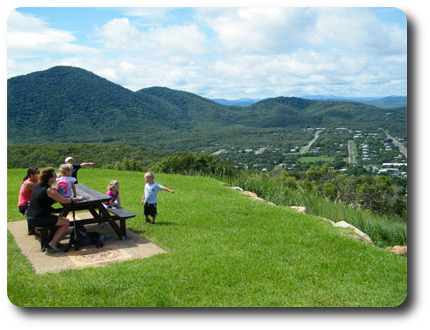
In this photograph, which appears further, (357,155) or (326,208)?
(357,155)

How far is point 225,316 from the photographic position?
436cm

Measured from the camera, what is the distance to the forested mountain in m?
23.3

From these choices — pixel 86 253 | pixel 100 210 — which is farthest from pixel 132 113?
pixel 86 253

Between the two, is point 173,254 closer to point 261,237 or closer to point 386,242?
point 261,237

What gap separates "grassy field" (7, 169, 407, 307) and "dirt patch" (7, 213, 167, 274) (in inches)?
6.5

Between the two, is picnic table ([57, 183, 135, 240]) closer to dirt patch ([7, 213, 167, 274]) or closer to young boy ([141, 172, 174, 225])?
dirt patch ([7, 213, 167, 274])

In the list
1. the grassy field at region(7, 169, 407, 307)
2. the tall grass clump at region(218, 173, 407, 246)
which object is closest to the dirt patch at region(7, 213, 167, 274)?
the grassy field at region(7, 169, 407, 307)

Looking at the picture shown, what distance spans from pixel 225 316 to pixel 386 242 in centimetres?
480

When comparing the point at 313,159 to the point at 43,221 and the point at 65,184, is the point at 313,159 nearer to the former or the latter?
the point at 65,184

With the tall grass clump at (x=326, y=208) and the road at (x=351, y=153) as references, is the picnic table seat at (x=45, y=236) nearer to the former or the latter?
the tall grass clump at (x=326, y=208)

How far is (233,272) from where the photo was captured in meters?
5.08

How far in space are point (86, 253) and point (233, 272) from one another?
7.96 ft

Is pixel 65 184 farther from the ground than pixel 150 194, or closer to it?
farther from the ground
